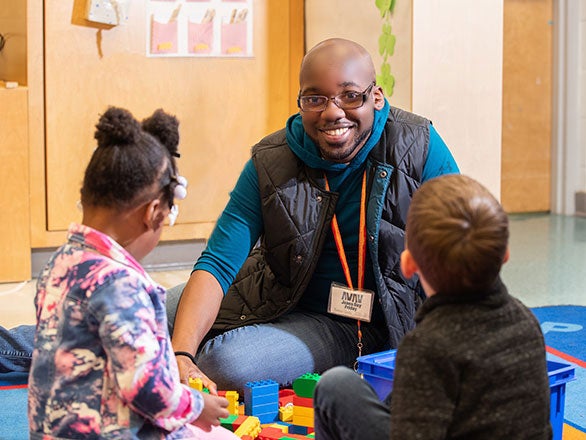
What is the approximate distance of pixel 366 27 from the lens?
3.78 meters

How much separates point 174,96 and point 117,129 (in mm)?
2743

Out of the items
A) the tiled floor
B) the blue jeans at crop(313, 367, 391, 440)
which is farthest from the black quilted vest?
the tiled floor

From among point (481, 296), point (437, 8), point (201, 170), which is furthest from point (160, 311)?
point (201, 170)

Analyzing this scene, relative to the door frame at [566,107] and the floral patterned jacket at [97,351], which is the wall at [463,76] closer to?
the floral patterned jacket at [97,351]

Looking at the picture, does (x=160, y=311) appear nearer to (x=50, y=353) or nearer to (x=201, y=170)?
(x=50, y=353)

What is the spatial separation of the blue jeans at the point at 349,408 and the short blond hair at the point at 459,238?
27cm

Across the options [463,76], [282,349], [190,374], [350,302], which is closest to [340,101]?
[350,302]

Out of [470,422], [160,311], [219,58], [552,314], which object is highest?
[219,58]

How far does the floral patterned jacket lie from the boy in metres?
0.37

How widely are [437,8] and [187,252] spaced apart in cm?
168

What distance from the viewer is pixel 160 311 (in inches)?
59.9

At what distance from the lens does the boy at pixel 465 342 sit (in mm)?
1343

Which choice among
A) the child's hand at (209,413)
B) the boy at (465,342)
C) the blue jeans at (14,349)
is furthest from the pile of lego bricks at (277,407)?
the boy at (465,342)

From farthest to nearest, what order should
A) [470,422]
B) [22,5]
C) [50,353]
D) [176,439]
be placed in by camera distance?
[22,5], [176,439], [50,353], [470,422]
